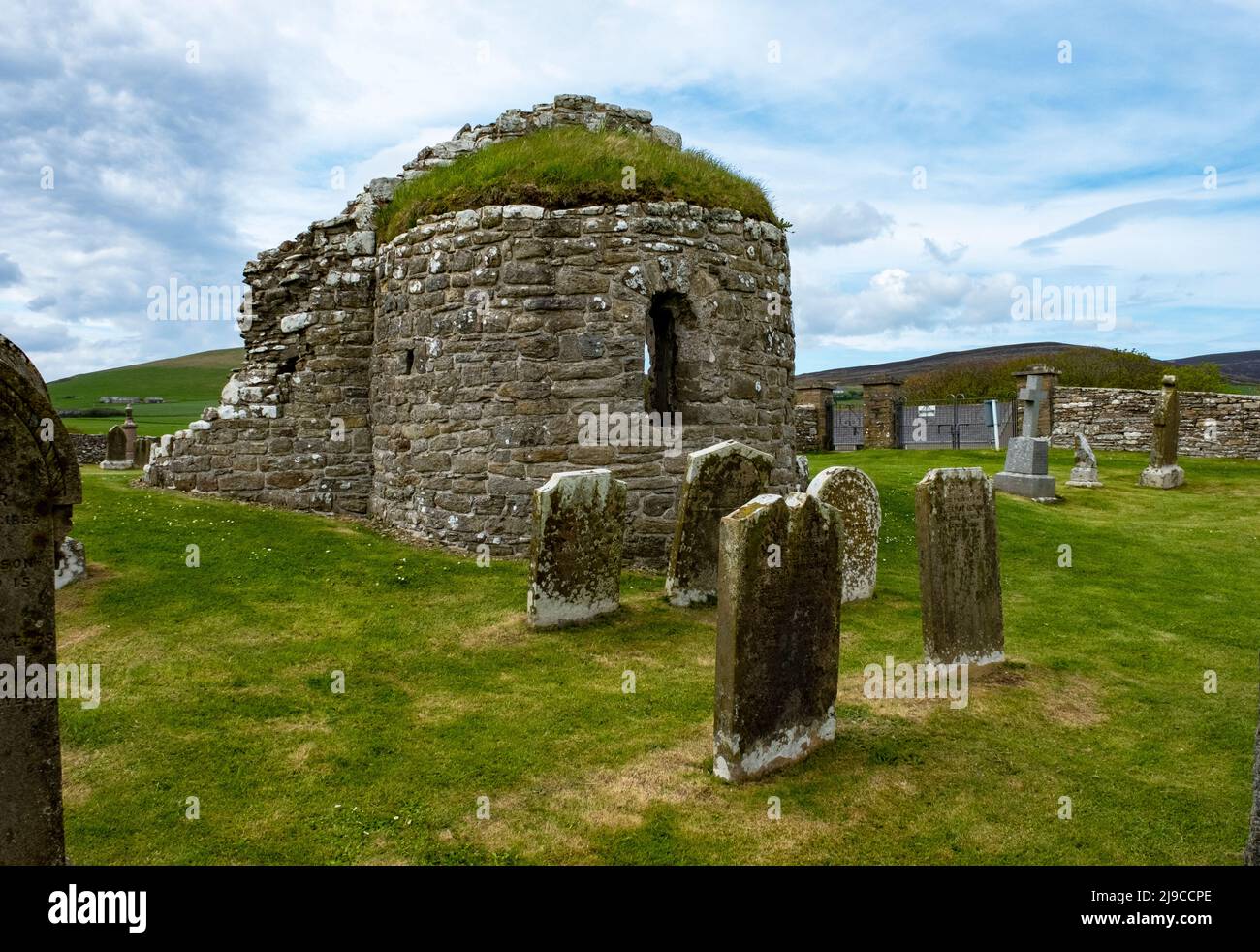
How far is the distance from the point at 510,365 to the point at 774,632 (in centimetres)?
603

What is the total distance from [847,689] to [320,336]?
372 inches

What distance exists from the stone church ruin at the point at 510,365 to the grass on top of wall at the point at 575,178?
8.5 inches

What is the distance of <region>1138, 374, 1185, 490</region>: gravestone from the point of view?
18.2m

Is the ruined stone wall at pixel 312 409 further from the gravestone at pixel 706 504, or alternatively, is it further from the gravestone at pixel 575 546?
the gravestone at pixel 706 504

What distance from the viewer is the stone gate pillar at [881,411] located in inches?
1109

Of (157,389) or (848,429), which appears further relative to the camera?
(157,389)

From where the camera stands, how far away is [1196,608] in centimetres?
945

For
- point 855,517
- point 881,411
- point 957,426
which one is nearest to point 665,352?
point 855,517

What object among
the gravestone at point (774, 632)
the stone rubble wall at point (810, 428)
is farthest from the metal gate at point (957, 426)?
the gravestone at point (774, 632)

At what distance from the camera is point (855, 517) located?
350 inches

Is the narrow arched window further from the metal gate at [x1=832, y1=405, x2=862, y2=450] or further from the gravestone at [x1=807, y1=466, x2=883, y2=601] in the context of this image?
the metal gate at [x1=832, y1=405, x2=862, y2=450]

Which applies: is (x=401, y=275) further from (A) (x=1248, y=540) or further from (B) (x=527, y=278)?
(A) (x=1248, y=540)

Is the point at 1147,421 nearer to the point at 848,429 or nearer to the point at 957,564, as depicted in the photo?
the point at 848,429
